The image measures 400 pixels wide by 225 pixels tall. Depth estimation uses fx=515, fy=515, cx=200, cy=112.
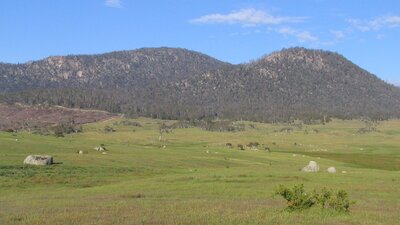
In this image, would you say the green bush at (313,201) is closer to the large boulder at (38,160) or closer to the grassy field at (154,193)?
the grassy field at (154,193)

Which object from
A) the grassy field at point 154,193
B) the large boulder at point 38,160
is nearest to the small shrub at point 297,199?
the grassy field at point 154,193

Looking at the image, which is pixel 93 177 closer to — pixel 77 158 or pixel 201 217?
pixel 77 158

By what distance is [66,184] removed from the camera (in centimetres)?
4206

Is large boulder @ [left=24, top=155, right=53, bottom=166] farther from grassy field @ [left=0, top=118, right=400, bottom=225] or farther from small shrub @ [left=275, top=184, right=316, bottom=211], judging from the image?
small shrub @ [left=275, top=184, right=316, bottom=211]

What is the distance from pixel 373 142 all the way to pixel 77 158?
5385 inches

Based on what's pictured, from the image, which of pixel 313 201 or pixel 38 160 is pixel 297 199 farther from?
pixel 38 160

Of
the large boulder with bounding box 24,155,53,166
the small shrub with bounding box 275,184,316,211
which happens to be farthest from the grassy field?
the large boulder with bounding box 24,155,53,166

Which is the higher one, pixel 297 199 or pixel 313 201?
pixel 297 199

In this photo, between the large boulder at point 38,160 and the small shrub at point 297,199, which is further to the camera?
the large boulder at point 38,160

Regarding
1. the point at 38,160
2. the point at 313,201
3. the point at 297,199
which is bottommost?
the point at 38,160

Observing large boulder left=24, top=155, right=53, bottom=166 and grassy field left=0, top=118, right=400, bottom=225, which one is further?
large boulder left=24, top=155, right=53, bottom=166

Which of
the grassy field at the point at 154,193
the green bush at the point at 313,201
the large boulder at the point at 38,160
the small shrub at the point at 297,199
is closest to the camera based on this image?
the grassy field at the point at 154,193

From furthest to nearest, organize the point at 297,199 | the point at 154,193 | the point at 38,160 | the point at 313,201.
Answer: the point at 38,160 → the point at 154,193 → the point at 313,201 → the point at 297,199

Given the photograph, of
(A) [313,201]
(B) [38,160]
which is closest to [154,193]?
(A) [313,201]
